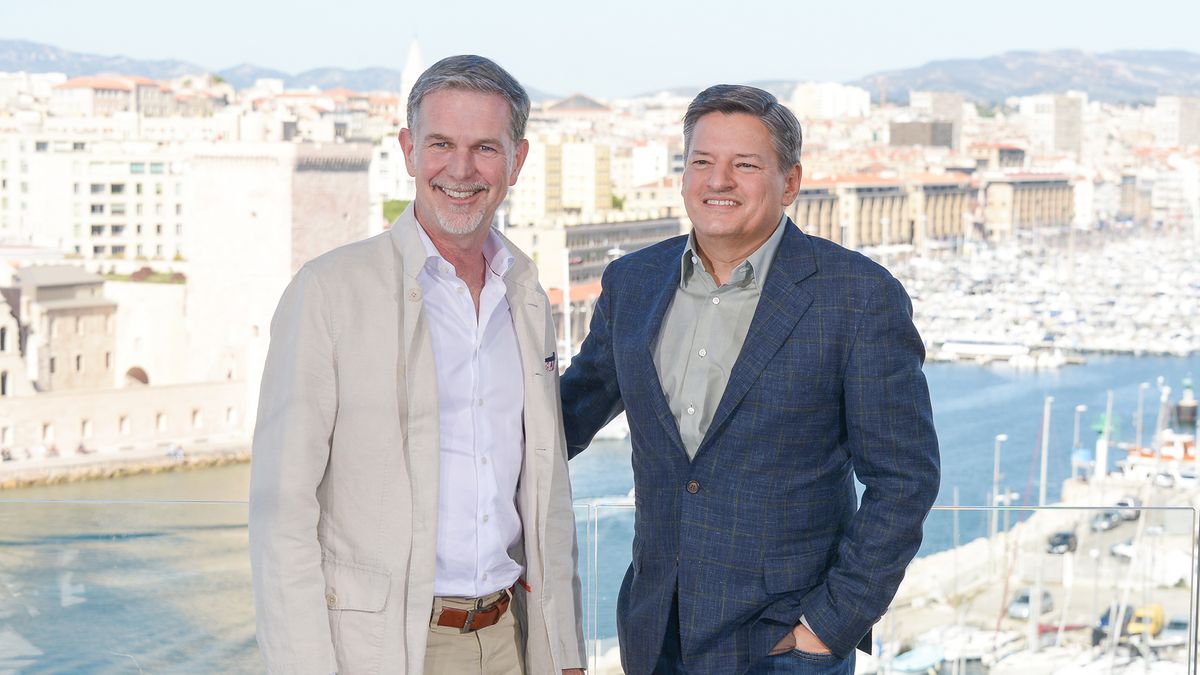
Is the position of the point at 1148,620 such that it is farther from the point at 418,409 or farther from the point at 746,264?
the point at 418,409

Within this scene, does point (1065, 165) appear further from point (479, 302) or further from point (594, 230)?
point (479, 302)

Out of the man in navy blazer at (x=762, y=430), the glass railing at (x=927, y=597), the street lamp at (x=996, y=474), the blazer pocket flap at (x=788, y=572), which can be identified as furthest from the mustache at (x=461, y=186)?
the street lamp at (x=996, y=474)

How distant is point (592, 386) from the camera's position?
3.01 ft

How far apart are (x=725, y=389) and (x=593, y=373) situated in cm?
12

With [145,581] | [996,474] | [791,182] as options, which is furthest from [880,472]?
[996,474]

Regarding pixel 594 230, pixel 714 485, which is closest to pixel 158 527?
pixel 714 485

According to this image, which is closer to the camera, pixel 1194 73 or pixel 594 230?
pixel 594 230

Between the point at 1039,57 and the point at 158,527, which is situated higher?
the point at 1039,57

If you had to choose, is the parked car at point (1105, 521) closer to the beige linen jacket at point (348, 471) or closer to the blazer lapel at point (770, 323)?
the blazer lapel at point (770, 323)

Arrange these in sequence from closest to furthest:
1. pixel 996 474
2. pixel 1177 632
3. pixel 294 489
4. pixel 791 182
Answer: pixel 294 489 < pixel 791 182 < pixel 1177 632 < pixel 996 474

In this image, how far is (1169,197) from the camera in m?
39.5

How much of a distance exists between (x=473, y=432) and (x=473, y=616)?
0.09 m

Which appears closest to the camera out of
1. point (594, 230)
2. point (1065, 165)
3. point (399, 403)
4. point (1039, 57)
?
point (399, 403)

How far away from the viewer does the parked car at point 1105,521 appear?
1211 millimetres
